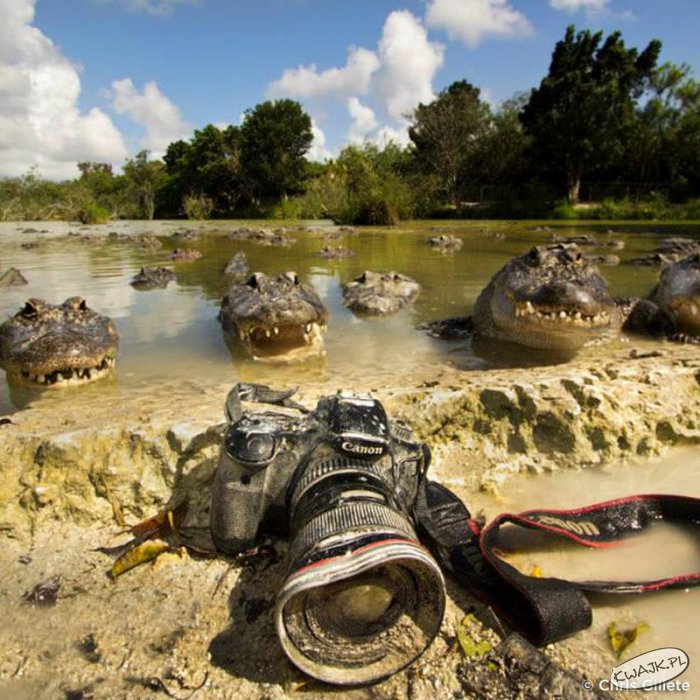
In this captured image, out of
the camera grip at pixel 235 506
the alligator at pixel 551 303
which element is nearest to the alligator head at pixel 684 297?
the alligator at pixel 551 303

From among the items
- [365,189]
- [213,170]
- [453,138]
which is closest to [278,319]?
[365,189]

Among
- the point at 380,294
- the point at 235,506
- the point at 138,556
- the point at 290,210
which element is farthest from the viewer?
the point at 290,210

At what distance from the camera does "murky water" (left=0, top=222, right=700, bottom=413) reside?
4.18m

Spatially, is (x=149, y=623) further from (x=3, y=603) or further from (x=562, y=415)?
(x=562, y=415)

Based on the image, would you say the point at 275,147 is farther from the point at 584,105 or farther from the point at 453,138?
the point at 584,105

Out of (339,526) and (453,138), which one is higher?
(453,138)

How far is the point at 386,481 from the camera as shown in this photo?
58.9 inches

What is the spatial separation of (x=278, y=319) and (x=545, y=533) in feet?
9.94

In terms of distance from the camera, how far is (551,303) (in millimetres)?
3879

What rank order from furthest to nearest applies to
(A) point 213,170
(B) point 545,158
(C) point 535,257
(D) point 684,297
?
(A) point 213,170, (B) point 545,158, (D) point 684,297, (C) point 535,257

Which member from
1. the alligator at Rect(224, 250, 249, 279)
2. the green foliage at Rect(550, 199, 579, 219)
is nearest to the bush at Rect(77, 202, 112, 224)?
the green foliage at Rect(550, 199, 579, 219)

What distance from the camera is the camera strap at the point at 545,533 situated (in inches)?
53.2

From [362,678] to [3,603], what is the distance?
114 centimetres

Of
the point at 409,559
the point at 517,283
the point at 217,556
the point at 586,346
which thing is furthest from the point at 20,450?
the point at 586,346
